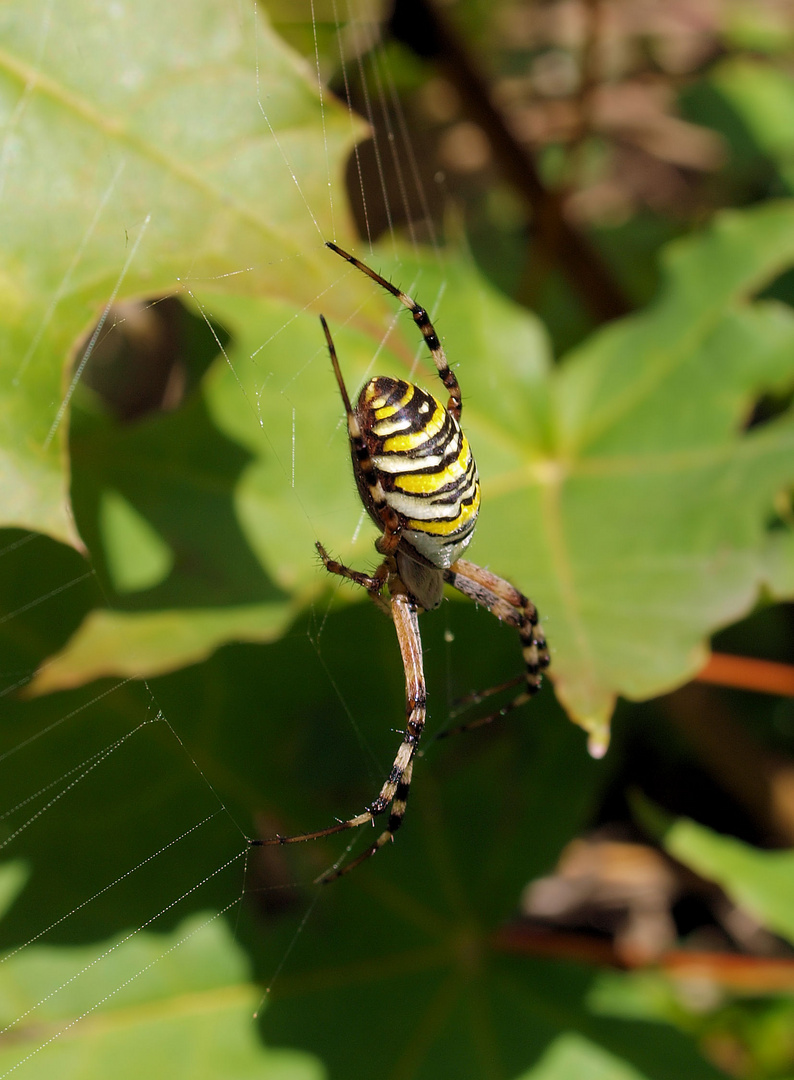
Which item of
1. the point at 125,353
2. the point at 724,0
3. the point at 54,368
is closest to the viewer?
the point at 54,368

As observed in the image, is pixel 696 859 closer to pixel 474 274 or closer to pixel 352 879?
pixel 352 879

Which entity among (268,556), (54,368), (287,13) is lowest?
(268,556)

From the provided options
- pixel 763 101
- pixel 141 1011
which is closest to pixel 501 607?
pixel 141 1011

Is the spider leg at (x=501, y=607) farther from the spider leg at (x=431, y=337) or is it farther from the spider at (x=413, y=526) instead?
the spider leg at (x=431, y=337)

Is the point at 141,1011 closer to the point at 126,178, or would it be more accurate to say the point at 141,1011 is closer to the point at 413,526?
the point at 413,526

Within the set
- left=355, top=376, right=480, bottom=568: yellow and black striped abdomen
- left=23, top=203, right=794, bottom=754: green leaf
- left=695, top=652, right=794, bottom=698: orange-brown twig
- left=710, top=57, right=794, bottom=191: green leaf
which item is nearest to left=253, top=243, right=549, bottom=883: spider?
left=355, top=376, right=480, bottom=568: yellow and black striped abdomen

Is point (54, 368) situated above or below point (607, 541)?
above

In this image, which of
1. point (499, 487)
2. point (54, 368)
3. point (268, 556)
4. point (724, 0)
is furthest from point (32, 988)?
point (724, 0)
